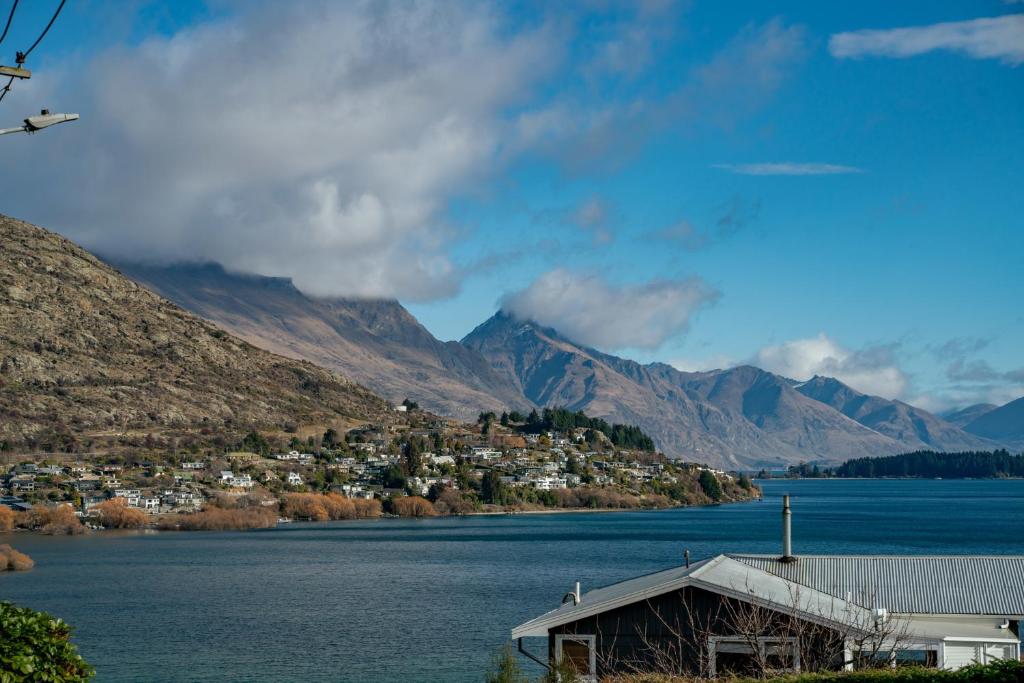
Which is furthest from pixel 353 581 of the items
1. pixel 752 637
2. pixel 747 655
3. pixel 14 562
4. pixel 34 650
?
pixel 34 650

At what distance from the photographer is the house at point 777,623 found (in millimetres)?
22875

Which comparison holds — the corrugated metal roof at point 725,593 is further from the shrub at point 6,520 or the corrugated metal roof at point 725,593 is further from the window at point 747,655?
the shrub at point 6,520

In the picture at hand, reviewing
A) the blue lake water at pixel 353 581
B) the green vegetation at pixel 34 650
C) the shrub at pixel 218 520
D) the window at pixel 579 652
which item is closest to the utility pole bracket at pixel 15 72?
the green vegetation at pixel 34 650

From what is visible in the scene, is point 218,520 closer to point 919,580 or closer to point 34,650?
point 919,580

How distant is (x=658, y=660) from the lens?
23594 mm

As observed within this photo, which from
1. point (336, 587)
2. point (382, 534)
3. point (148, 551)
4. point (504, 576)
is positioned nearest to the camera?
point (336, 587)

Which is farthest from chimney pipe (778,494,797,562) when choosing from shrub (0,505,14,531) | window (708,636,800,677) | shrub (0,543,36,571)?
shrub (0,505,14,531)

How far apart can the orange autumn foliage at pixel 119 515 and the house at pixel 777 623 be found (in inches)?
5891

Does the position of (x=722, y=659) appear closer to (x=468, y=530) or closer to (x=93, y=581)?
(x=93, y=581)

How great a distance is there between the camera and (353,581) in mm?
89125

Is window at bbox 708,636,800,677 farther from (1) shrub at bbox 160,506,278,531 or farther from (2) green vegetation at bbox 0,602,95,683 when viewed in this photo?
(1) shrub at bbox 160,506,278,531

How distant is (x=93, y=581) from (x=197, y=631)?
3224 cm

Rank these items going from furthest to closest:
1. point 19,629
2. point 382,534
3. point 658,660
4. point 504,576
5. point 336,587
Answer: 1. point 382,534
2. point 504,576
3. point 336,587
4. point 658,660
5. point 19,629

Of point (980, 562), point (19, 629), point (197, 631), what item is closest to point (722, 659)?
point (980, 562)
